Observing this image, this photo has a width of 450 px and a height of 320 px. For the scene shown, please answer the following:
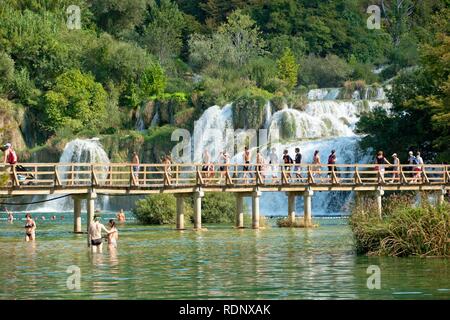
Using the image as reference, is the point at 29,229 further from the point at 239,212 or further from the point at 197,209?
the point at 239,212

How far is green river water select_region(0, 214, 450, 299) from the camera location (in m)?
28.5

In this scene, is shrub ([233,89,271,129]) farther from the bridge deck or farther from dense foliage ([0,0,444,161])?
the bridge deck

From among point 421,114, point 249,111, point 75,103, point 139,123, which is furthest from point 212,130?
point 421,114

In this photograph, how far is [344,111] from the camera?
83375 mm

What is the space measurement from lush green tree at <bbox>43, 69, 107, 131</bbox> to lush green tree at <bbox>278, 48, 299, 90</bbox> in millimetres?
12739

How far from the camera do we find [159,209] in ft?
189

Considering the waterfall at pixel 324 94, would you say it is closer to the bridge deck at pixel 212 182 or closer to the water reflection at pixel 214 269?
the bridge deck at pixel 212 182

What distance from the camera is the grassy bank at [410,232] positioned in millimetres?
34656

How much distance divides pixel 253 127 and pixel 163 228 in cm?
2888

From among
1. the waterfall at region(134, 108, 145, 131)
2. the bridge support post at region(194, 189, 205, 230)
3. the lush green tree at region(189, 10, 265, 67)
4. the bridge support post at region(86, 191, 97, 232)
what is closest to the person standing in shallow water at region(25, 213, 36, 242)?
the bridge support post at region(86, 191, 97, 232)

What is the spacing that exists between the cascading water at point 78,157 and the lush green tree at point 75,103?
6.12 meters

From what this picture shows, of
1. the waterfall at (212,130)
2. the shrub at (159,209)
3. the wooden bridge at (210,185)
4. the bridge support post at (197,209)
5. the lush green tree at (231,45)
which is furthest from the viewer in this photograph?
the lush green tree at (231,45)

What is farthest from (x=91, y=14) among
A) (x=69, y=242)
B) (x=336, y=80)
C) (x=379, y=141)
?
(x=69, y=242)

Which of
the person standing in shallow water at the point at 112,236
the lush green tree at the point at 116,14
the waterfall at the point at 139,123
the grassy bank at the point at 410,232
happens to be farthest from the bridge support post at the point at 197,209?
the lush green tree at the point at 116,14
